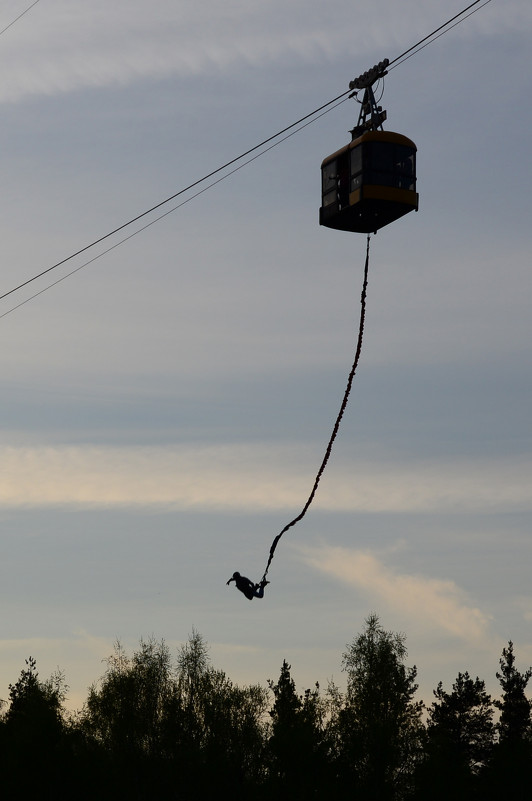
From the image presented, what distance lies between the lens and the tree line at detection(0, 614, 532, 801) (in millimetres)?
70375

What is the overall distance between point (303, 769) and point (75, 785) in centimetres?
1531

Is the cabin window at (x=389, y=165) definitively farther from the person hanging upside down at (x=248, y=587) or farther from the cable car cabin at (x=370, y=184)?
the person hanging upside down at (x=248, y=587)

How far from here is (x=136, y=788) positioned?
76.6m

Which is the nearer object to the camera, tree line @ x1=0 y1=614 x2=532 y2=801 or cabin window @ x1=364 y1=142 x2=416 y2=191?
cabin window @ x1=364 y1=142 x2=416 y2=191

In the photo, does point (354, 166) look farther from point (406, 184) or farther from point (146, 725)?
point (146, 725)

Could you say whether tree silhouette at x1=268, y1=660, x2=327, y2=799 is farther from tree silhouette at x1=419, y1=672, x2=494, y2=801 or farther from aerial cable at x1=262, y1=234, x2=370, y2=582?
aerial cable at x1=262, y1=234, x2=370, y2=582

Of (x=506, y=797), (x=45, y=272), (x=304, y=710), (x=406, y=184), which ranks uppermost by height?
(x=406, y=184)

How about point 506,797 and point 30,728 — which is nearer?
point 506,797

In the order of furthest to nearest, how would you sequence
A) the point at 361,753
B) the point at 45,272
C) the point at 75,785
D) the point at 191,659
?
the point at 191,659 < the point at 75,785 < the point at 361,753 < the point at 45,272

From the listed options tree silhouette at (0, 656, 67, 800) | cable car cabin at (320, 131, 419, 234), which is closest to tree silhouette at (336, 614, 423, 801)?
tree silhouette at (0, 656, 67, 800)

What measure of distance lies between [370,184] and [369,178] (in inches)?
7.2

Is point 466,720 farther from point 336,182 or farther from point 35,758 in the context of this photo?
point 336,182

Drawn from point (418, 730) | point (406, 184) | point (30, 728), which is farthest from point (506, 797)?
point (406, 184)

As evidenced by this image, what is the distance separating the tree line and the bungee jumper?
136ft
